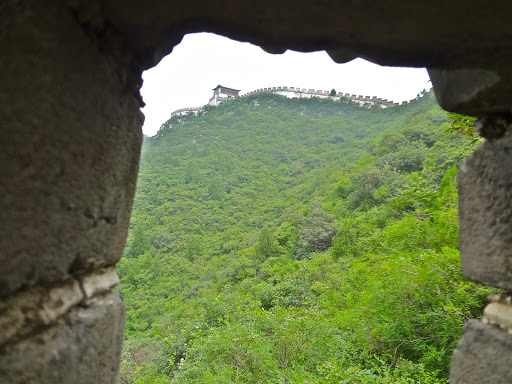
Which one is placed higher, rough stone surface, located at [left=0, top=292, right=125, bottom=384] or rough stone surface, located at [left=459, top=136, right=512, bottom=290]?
rough stone surface, located at [left=459, top=136, right=512, bottom=290]

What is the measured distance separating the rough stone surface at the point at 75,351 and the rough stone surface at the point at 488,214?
1.15 m

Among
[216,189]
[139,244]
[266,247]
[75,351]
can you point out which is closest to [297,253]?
[266,247]

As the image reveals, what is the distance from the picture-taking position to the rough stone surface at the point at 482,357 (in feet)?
3.09

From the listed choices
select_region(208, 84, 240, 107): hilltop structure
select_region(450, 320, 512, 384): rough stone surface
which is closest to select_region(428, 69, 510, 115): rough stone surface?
select_region(450, 320, 512, 384): rough stone surface

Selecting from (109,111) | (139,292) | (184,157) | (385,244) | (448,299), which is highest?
(184,157)

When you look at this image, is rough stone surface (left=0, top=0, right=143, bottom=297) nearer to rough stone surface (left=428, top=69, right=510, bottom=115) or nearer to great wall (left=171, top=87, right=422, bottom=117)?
rough stone surface (left=428, top=69, right=510, bottom=115)

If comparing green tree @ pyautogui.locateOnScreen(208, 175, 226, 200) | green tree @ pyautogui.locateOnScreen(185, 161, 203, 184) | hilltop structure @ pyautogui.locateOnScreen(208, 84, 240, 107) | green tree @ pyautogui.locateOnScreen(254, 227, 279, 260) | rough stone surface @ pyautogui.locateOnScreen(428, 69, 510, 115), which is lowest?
green tree @ pyautogui.locateOnScreen(254, 227, 279, 260)

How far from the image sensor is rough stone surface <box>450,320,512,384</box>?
0.94 m

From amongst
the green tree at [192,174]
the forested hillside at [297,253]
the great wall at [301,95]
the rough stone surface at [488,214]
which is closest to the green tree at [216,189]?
the forested hillside at [297,253]

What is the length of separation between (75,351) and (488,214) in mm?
1218

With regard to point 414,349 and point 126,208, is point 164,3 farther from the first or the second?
point 414,349

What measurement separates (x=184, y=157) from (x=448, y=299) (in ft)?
149

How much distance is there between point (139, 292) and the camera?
23.3 metres

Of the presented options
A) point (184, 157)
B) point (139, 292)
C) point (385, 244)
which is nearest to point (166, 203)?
point (184, 157)
